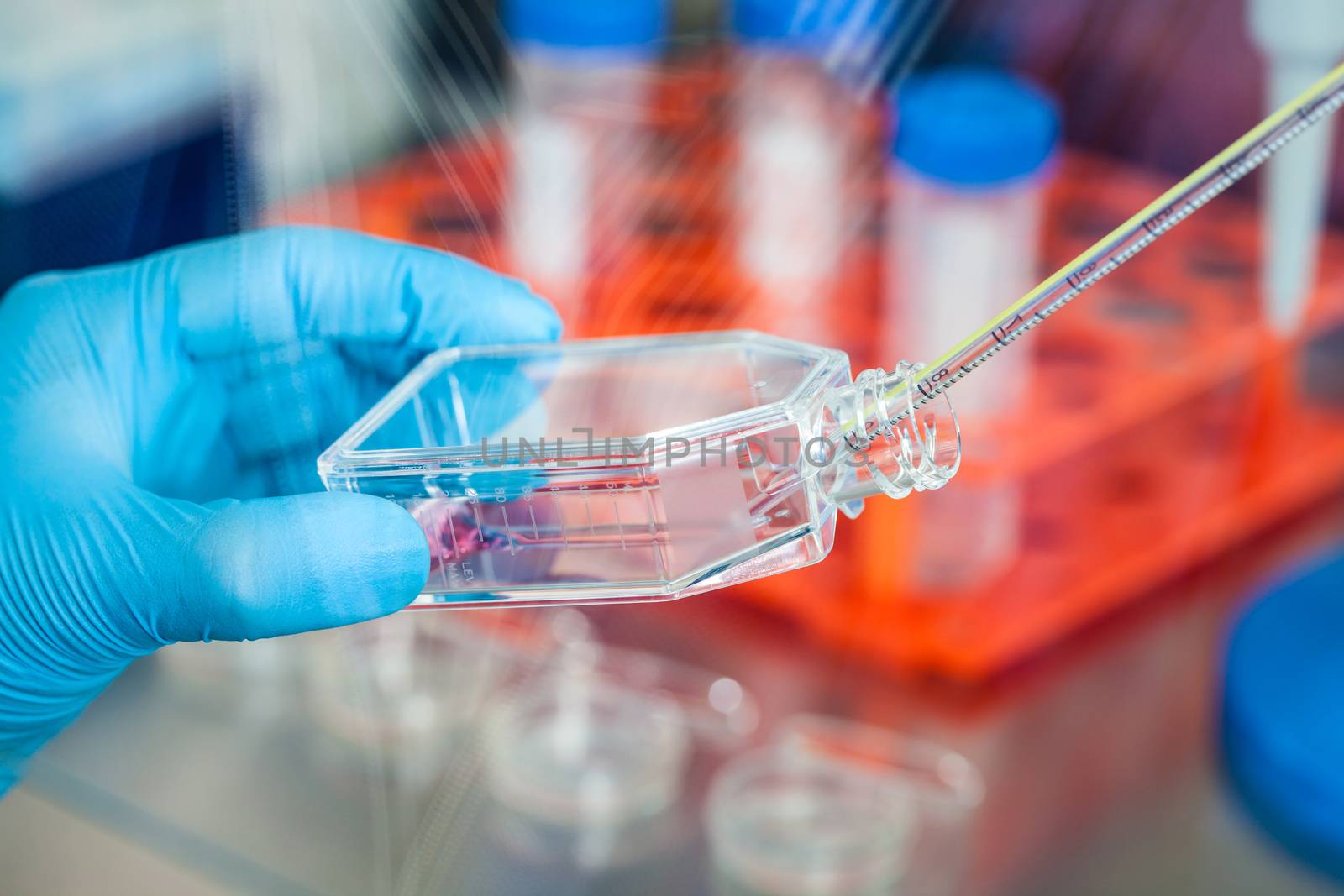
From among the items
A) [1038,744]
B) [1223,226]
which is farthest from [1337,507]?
[1038,744]

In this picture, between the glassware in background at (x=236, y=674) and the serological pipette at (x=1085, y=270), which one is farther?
the glassware in background at (x=236, y=674)

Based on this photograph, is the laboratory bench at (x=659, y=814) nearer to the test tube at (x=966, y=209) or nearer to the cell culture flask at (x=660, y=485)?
the test tube at (x=966, y=209)

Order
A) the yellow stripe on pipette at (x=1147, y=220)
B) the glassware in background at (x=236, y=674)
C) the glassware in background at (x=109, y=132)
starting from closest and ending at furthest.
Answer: the yellow stripe on pipette at (x=1147, y=220)
the glassware in background at (x=109, y=132)
the glassware in background at (x=236, y=674)

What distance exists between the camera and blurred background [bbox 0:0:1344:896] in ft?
2.55

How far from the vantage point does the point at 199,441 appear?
0.61 meters

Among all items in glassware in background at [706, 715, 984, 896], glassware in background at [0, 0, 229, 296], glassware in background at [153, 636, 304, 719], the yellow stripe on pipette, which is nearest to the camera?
the yellow stripe on pipette

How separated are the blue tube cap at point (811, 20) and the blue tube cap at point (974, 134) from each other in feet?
0.35

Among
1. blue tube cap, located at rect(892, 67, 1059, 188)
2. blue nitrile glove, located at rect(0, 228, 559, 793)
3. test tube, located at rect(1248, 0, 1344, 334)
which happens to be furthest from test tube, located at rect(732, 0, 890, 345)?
blue nitrile glove, located at rect(0, 228, 559, 793)

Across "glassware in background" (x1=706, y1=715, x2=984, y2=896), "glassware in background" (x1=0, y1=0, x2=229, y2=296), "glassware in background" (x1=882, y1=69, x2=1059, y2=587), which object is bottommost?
"glassware in background" (x1=706, y1=715, x2=984, y2=896)

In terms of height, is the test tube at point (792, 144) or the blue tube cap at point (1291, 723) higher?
the test tube at point (792, 144)

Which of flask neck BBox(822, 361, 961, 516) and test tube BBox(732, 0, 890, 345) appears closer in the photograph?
flask neck BBox(822, 361, 961, 516)

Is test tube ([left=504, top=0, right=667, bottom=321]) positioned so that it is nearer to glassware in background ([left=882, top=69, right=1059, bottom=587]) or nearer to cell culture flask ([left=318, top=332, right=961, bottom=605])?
glassware in background ([left=882, top=69, right=1059, bottom=587])

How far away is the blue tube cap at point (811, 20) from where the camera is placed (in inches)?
34.8

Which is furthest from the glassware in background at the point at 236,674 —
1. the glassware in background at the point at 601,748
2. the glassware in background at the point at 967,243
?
the glassware in background at the point at 967,243
